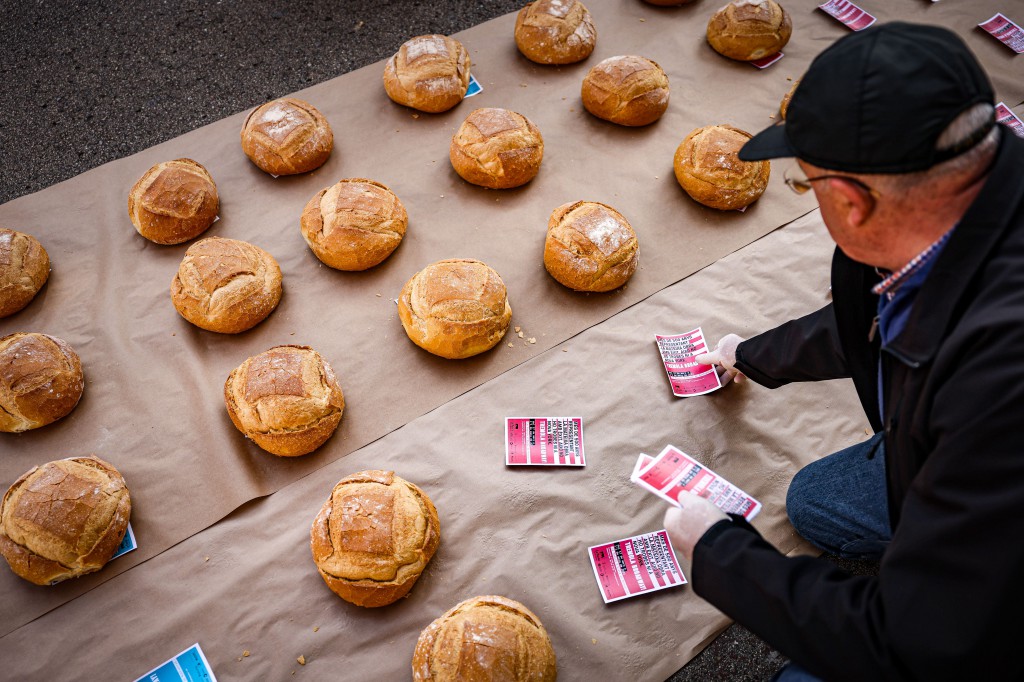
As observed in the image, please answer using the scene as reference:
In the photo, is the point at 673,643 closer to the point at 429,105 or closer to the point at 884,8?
the point at 429,105

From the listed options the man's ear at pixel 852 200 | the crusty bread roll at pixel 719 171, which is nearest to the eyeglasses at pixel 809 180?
the man's ear at pixel 852 200

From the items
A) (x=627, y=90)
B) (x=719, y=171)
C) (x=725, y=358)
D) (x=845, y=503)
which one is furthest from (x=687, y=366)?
(x=627, y=90)

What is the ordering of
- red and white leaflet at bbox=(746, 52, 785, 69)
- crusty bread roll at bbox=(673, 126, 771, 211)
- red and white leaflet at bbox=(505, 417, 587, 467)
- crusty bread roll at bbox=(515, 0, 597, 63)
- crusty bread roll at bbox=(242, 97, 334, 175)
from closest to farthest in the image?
red and white leaflet at bbox=(505, 417, 587, 467) < crusty bread roll at bbox=(673, 126, 771, 211) < crusty bread roll at bbox=(242, 97, 334, 175) < crusty bread roll at bbox=(515, 0, 597, 63) < red and white leaflet at bbox=(746, 52, 785, 69)

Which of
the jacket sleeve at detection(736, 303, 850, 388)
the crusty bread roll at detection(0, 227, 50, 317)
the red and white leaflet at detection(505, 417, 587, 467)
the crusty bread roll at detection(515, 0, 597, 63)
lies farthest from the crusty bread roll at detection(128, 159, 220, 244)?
the jacket sleeve at detection(736, 303, 850, 388)

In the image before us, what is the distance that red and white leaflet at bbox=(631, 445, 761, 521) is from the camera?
2605 millimetres

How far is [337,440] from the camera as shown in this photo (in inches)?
110

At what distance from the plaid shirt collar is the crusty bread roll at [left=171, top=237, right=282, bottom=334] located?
8.11 feet

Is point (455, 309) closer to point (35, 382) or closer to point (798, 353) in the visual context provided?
point (798, 353)

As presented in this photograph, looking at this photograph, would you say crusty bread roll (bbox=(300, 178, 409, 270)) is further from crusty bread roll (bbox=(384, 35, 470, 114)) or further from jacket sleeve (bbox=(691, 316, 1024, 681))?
jacket sleeve (bbox=(691, 316, 1024, 681))

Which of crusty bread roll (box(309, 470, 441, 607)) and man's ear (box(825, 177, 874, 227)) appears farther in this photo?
crusty bread roll (box(309, 470, 441, 607))

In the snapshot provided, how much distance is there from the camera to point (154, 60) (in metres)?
4.37

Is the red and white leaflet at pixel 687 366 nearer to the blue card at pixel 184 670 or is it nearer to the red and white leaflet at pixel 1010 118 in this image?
the blue card at pixel 184 670

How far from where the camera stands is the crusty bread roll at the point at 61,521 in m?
2.37

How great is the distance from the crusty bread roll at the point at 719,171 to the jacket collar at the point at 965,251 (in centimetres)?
186
